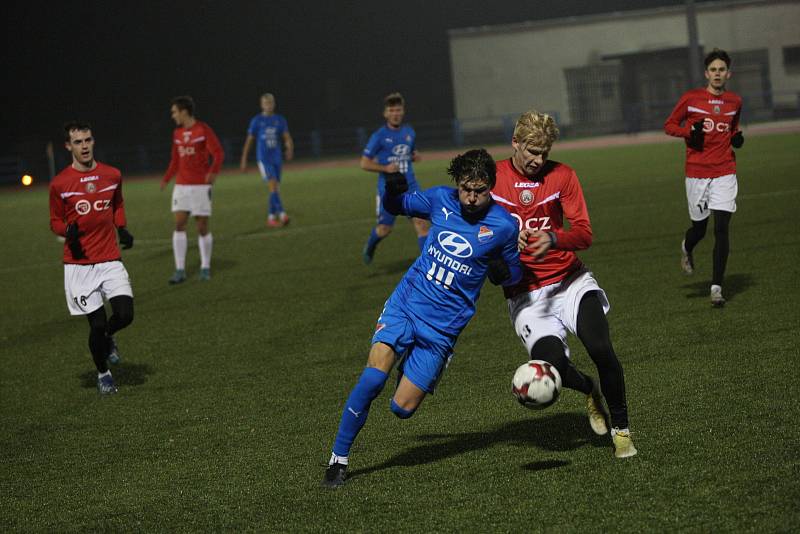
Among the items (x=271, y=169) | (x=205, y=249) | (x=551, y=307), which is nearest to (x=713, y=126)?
(x=551, y=307)

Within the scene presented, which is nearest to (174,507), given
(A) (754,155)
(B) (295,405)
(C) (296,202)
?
(B) (295,405)

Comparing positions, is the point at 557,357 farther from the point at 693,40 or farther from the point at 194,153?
the point at 693,40

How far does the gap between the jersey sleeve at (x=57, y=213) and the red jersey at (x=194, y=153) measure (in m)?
5.19

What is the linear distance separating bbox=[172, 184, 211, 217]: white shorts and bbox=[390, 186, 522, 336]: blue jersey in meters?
8.47

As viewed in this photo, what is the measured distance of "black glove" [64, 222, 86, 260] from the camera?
8266 millimetres

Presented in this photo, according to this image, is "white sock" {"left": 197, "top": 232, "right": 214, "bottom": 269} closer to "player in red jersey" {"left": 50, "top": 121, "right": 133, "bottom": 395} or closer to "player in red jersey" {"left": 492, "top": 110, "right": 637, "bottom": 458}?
"player in red jersey" {"left": 50, "top": 121, "right": 133, "bottom": 395}

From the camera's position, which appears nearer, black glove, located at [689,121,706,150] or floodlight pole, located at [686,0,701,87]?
black glove, located at [689,121,706,150]

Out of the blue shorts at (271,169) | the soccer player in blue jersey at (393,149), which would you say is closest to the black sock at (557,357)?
the soccer player in blue jersey at (393,149)

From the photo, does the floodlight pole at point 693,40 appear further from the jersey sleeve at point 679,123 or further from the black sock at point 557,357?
the black sock at point 557,357

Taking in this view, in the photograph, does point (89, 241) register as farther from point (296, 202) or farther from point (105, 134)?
point (105, 134)

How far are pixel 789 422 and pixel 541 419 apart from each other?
1429 millimetres

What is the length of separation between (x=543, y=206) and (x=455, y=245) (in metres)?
0.59

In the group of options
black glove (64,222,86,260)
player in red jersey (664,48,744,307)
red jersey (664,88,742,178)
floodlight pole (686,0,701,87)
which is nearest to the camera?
black glove (64,222,86,260)

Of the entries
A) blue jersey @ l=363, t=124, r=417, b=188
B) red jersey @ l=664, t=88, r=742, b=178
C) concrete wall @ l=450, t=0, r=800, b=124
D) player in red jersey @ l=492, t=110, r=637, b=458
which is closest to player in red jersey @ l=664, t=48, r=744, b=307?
red jersey @ l=664, t=88, r=742, b=178
